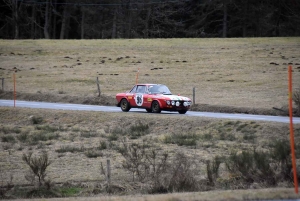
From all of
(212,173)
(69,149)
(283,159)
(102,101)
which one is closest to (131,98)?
(102,101)

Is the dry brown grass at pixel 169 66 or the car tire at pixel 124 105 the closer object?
the car tire at pixel 124 105

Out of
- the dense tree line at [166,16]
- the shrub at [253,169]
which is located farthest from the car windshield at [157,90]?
the dense tree line at [166,16]

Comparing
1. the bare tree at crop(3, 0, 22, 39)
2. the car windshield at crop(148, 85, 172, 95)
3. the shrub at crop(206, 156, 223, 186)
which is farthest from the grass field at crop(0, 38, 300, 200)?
the bare tree at crop(3, 0, 22, 39)

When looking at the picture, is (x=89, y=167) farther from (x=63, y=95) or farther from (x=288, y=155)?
(x=63, y=95)

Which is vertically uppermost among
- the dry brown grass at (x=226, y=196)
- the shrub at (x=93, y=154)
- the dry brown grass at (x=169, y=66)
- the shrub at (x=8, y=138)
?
the dry brown grass at (x=169, y=66)

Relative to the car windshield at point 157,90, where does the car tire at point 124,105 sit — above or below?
below

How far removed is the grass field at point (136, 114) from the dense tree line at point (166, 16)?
1413 centimetres

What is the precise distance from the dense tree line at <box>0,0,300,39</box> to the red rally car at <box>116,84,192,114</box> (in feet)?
168

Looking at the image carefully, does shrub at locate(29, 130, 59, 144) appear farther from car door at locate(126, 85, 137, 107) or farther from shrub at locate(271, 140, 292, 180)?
A: shrub at locate(271, 140, 292, 180)

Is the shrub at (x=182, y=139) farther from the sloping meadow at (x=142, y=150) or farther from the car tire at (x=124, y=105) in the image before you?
the car tire at (x=124, y=105)

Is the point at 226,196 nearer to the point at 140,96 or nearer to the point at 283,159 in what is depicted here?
the point at 283,159

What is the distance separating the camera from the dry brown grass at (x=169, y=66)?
3941 centimetres

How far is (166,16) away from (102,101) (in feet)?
158

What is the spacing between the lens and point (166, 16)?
82.2 metres
